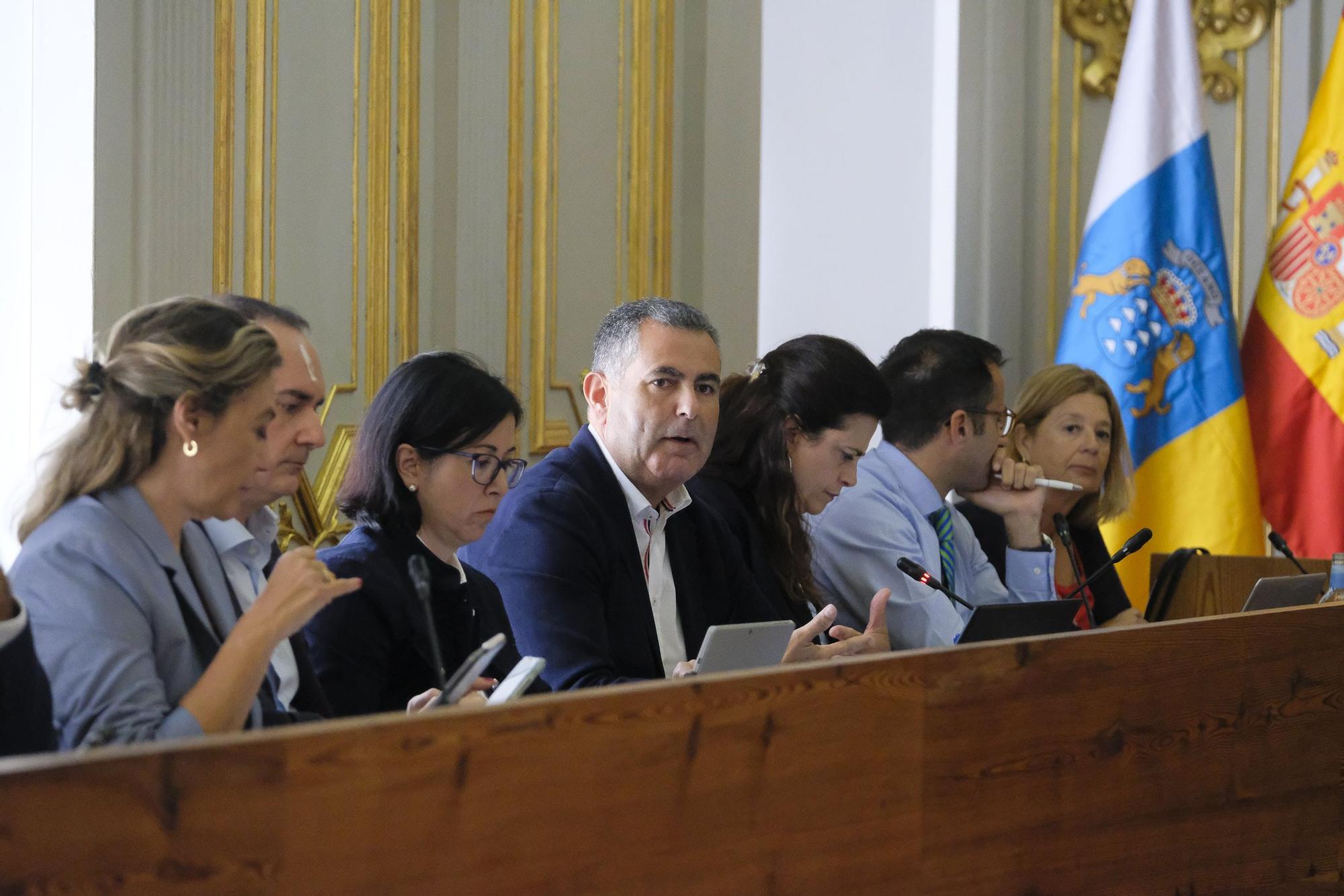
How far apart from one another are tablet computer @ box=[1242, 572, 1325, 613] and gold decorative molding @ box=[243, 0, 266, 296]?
2218 millimetres

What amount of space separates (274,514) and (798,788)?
939 mm

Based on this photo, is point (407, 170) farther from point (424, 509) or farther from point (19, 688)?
point (19, 688)

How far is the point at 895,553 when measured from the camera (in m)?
3.37

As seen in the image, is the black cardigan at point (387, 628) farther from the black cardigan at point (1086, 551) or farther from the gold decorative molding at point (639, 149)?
the black cardigan at point (1086, 551)

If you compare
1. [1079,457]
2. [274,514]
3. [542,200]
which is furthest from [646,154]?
[274,514]

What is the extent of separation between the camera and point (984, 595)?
3.72 m

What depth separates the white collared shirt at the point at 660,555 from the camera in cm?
279

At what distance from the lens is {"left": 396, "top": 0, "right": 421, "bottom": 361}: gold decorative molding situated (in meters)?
3.48

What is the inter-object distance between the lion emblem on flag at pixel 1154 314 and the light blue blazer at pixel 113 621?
3.76 metres

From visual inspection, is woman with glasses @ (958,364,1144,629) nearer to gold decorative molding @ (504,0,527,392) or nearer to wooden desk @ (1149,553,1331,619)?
wooden desk @ (1149,553,1331,619)

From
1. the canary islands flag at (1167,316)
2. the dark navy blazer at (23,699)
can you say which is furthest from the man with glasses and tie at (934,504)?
the dark navy blazer at (23,699)

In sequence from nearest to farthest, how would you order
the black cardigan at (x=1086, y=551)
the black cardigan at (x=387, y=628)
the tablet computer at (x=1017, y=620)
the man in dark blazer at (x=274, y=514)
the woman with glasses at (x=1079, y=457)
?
the man in dark blazer at (x=274, y=514) → the black cardigan at (x=387, y=628) → the tablet computer at (x=1017, y=620) → the black cardigan at (x=1086, y=551) → the woman with glasses at (x=1079, y=457)

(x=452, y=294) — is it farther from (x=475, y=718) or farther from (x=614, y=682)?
(x=475, y=718)

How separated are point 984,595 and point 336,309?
5.65 feet
